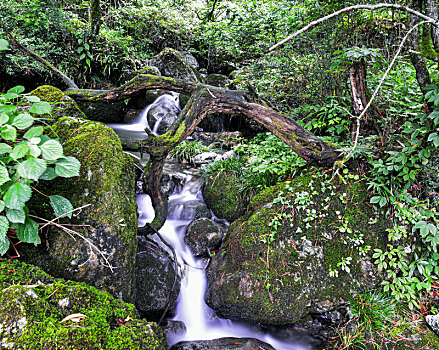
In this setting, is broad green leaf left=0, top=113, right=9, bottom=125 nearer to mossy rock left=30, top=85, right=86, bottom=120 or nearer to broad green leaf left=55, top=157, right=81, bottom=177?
broad green leaf left=55, top=157, right=81, bottom=177

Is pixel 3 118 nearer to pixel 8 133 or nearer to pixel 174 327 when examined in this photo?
pixel 8 133

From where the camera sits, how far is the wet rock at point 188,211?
4973mm

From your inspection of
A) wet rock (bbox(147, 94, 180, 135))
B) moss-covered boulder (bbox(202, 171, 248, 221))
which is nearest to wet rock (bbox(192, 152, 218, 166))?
moss-covered boulder (bbox(202, 171, 248, 221))

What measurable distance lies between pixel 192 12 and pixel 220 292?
37.8 ft

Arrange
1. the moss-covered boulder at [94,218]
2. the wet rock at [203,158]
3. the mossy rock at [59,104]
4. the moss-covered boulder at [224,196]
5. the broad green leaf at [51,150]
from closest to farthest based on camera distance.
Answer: the broad green leaf at [51,150] < the moss-covered boulder at [94,218] < the mossy rock at [59,104] < the moss-covered boulder at [224,196] < the wet rock at [203,158]

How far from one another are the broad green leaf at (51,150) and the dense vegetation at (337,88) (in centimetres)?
2

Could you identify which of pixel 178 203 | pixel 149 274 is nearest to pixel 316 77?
pixel 178 203

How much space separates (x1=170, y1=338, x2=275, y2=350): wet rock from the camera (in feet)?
9.56

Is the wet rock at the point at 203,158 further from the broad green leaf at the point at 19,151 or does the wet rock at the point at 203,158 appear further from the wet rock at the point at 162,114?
the broad green leaf at the point at 19,151

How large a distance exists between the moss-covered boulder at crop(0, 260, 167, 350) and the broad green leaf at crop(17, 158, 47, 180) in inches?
30.4

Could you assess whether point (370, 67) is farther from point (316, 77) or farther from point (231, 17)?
point (231, 17)

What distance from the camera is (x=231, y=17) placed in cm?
727

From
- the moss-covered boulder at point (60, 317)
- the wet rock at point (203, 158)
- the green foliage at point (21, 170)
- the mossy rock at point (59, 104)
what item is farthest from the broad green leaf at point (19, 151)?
the wet rock at point (203, 158)

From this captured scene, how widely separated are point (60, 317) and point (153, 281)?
166 centimetres
